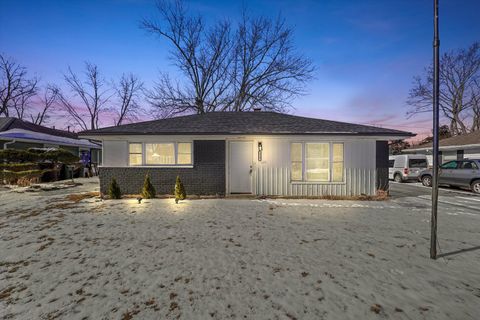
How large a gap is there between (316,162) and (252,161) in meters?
2.73

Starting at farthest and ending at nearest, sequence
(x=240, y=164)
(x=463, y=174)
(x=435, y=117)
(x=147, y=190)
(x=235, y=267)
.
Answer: (x=463, y=174) < (x=240, y=164) < (x=147, y=190) < (x=435, y=117) < (x=235, y=267)

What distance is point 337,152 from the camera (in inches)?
373

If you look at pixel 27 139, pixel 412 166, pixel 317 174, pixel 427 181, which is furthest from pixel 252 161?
pixel 27 139

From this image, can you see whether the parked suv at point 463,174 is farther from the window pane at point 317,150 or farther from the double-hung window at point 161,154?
the double-hung window at point 161,154

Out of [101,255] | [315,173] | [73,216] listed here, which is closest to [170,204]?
[73,216]

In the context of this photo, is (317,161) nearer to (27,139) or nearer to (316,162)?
(316,162)

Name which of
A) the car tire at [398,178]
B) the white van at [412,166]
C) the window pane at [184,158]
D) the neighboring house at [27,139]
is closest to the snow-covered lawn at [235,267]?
the window pane at [184,158]

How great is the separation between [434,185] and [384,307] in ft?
Result: 7.44

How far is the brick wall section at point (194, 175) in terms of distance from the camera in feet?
30.7

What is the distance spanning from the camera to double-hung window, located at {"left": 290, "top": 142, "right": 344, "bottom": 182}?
371 inches

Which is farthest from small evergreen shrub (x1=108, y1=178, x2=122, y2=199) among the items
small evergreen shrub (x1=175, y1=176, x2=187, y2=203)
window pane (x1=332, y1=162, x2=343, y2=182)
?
window pane (x1=332, y1=162, x2=343, y2=182)

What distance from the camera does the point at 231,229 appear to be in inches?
212

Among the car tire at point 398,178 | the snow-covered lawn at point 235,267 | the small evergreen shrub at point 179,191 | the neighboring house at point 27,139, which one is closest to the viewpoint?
the snow-covered lawn at point 235,267

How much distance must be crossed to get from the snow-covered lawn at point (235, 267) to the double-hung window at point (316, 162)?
3.03 m
